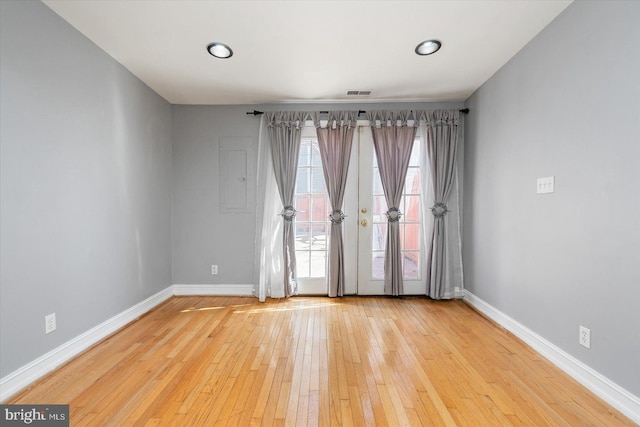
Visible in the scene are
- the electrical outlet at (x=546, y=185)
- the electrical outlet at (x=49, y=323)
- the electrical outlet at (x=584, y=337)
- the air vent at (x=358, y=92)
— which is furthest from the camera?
the air vent at (x=358, y=92)

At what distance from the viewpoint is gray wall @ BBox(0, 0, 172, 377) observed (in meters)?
1.82

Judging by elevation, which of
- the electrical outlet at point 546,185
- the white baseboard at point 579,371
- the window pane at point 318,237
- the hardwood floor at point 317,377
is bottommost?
the hardwood floor at point 317,377

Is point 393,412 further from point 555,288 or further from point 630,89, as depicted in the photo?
point 630,89

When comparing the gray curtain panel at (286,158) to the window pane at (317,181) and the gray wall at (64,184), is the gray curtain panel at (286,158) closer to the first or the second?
the window pane at (317,181)

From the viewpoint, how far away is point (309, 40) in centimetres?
246

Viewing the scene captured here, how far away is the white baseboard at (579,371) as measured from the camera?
1638 mm

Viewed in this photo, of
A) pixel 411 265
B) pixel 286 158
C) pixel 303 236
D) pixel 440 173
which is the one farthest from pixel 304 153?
pixel 411 265

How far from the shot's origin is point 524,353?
2354mm

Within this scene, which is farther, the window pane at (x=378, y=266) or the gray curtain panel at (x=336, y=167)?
the window pane at (x=378, y=266)

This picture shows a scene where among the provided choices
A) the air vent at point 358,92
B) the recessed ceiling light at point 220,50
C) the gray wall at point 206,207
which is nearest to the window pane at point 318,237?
the gray wall at point 206,207

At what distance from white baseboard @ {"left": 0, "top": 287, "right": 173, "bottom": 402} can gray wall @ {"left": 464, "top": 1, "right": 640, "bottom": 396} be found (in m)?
3.44

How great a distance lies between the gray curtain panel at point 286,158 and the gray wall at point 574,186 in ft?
6.97

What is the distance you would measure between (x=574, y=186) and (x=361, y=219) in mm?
2139

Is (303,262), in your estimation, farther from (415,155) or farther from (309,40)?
(309,40)
